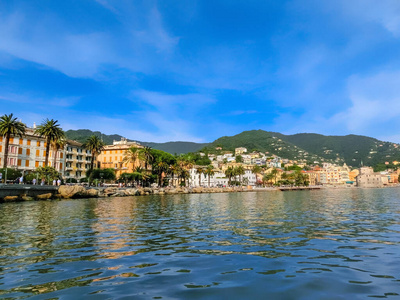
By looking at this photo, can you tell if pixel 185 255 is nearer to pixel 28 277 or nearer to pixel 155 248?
pixel 155 248

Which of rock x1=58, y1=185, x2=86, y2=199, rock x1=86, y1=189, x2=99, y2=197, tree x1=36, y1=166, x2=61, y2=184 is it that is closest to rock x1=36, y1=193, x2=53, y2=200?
rock x1=58, y1=185, x2=86, y2=199

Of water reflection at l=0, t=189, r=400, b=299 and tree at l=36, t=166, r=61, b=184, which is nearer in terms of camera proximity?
water reflection at l=0, t=189, r=400, b=299

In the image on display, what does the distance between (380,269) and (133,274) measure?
23.7ft

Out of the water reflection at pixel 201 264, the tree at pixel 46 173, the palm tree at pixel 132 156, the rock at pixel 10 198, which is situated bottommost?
the water reflection at pixel 201 264

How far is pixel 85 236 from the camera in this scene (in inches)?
562

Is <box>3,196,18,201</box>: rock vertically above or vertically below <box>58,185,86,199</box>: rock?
below

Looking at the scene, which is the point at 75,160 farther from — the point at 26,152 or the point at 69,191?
the point at 69,191

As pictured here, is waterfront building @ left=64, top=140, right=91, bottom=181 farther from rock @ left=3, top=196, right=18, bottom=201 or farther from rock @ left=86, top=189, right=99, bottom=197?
rock @ left=3, top=196, right=18, bottom=201

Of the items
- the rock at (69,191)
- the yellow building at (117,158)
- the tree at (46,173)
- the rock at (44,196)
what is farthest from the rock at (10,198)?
the yellow building at (117,158)

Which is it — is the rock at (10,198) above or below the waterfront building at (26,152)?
below

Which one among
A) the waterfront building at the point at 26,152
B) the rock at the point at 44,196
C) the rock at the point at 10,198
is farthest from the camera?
the waterfront building at the point at 26,152

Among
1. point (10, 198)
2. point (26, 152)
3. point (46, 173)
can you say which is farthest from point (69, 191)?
point (26, 152)

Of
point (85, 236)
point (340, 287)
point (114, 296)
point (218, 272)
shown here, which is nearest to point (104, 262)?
point (114, 296)

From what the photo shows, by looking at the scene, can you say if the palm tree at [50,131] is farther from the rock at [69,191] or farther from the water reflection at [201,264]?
the water reflection at [201,264]
